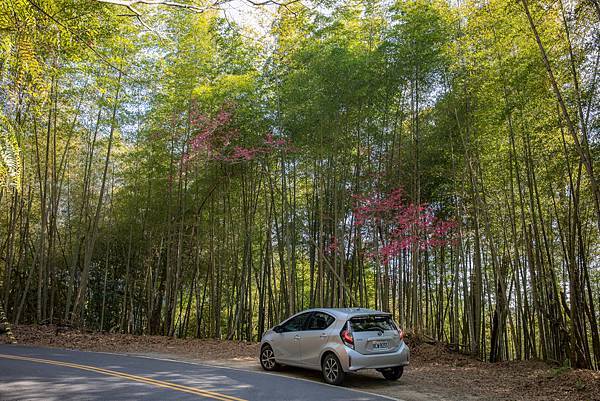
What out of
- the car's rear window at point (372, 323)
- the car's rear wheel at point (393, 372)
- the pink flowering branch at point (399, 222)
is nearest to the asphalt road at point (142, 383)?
the car's rear window at point (372, 323)

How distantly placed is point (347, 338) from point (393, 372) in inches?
43.6

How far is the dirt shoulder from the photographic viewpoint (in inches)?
241

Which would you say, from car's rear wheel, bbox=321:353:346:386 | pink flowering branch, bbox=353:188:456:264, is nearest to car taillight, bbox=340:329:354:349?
car's rear wheel, bbox=321:353:346:386

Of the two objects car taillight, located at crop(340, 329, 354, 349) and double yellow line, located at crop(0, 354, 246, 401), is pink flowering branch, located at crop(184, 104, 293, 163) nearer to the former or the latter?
double yellow line, located at crop(0, 354, 246, 401)

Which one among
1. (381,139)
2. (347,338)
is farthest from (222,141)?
(347,338)

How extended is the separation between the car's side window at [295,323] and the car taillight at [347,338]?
108cm

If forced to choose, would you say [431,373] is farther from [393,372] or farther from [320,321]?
[320,321]

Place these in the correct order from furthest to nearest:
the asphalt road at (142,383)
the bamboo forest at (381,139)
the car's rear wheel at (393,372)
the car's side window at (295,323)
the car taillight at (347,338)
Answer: the bamboo forest at (381,139) < the car's side window at (295,323) < the car's rear wheel at (393,372) < the car taillight at (347,338) < the asphalt road at (142,383)

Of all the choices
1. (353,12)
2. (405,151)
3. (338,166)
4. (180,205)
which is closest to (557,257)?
(405,151)

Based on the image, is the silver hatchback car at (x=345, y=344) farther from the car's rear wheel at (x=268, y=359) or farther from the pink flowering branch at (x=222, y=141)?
the pink flowering branch at (x=222, y=141)

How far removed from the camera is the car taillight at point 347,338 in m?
6.33

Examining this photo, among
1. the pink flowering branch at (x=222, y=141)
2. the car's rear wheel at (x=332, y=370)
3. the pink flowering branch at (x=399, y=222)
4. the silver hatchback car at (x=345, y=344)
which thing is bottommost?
the car's rear wheel at (x=332, y=370)

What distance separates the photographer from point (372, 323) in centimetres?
667

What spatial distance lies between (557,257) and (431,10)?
8644mm
